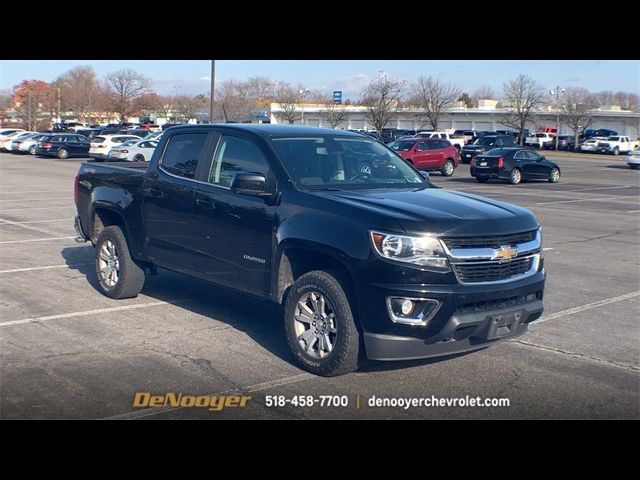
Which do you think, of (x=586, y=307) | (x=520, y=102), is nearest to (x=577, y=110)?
(x=520, y=102)

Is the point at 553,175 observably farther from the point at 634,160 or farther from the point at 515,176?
the point at 634,160

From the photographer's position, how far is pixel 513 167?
31703 millimetres

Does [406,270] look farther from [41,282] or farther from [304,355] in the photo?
[41,282]

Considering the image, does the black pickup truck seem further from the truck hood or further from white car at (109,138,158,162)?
white car at (109,138,158,162)

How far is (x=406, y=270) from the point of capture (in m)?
5.56

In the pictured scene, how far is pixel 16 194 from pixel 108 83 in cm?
7146

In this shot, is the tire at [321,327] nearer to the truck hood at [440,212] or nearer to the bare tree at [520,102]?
the truck hood at [440,212]

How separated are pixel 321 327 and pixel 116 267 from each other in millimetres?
3392

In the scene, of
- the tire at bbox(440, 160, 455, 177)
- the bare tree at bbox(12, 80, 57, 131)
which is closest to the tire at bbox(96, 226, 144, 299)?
the tire at bbox(440, 160, 455, 177)

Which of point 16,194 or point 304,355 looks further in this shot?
point 16,194

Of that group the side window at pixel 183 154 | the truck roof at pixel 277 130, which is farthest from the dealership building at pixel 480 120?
the truck roof at pixel 277 130

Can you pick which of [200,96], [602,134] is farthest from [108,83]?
[602,134]

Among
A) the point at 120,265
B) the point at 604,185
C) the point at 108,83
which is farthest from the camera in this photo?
the point at 108,83
